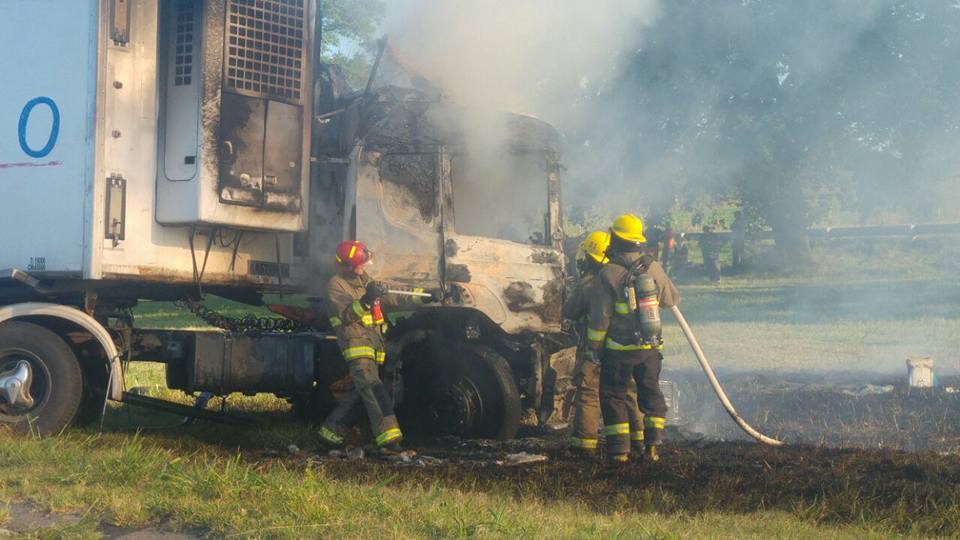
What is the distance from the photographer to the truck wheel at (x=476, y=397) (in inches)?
370

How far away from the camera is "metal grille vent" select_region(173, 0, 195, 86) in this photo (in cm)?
883

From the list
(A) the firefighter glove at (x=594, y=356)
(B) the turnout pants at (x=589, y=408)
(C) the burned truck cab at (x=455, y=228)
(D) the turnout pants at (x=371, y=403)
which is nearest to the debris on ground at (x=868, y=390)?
(B) the turnout pants at (x=589, y=408)

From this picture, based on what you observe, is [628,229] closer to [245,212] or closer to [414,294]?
[414,294]

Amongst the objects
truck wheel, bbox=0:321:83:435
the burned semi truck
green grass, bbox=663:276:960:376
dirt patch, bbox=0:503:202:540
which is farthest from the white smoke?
green grass, bbox=663:276:960:376

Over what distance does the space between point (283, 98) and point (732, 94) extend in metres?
7.68

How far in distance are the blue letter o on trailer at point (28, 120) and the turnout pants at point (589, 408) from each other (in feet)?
14.2

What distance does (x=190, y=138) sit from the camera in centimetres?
877

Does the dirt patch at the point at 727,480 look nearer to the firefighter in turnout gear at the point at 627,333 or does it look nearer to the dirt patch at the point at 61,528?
the firefighter in turnout gear at the point at 627,333

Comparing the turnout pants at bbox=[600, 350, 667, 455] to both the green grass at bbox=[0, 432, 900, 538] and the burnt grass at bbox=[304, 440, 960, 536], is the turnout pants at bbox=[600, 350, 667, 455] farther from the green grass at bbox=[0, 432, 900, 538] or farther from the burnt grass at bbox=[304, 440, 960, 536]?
the green grass at bbox=[0, 432, 900, 538]

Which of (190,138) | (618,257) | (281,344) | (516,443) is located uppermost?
(190,138)

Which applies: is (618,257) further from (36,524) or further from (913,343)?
(913,343)

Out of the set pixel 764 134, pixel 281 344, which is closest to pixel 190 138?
pixel 281 344

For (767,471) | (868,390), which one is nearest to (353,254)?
(767,471)

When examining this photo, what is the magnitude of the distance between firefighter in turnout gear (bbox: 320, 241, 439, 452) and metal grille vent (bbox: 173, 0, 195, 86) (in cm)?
175
